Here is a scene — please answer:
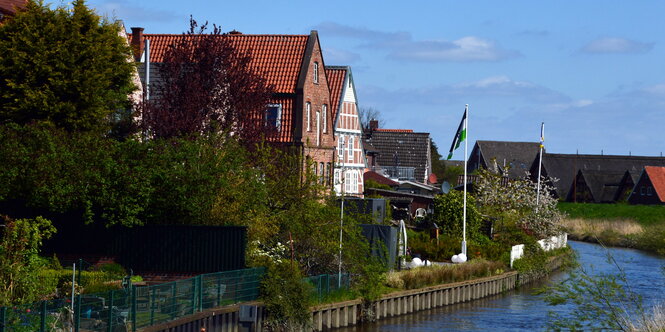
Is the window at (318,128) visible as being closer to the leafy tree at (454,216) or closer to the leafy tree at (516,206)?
the leafy tree at (454,216)

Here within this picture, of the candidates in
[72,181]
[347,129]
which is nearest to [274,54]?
[347,129]

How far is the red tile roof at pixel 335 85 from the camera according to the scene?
68.1 metres

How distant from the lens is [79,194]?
113 ft

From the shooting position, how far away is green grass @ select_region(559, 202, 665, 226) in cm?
10107

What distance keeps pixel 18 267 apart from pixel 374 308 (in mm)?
15153

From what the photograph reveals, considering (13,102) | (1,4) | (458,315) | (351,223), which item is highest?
(1,4)

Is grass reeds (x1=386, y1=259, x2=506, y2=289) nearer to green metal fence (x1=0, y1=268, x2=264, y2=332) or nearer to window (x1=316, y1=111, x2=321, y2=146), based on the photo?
green metal fence (x1=0, y1=268, x2=264, y2=332)

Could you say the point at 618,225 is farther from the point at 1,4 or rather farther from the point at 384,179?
the point at 1,4

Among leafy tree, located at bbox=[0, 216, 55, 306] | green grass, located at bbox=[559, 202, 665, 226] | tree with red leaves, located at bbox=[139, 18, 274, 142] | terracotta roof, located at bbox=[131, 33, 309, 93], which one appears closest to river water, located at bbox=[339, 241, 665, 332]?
tree with red leaves, located at bbox=[139, 18, 274, 142]

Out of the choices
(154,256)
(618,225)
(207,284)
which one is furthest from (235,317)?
(618,225)

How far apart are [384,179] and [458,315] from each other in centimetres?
4302

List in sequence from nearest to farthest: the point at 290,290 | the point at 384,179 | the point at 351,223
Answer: the point at 290,290
the point at 351,223
the point at 384,179

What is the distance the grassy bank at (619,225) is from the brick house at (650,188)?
16.7ft

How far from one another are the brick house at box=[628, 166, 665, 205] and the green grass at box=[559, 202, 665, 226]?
337 cm
